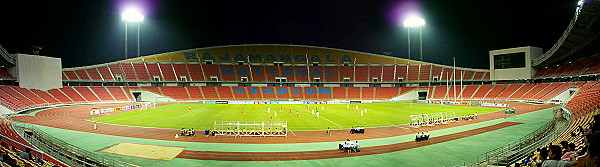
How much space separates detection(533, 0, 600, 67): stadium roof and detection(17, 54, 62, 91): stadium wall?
6609 centimetres

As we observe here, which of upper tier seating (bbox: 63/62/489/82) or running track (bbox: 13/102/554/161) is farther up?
upper tier seating (bbox: 63/62/489/82)

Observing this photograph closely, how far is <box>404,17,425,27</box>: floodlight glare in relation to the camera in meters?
67.1

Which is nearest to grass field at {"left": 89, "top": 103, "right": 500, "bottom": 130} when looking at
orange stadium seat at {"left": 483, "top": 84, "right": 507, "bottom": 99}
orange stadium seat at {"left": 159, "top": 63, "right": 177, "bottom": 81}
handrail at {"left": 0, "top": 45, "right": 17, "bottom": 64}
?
handrail at {"left": 0, "top": 45, "right": 17, "bottom": 64}

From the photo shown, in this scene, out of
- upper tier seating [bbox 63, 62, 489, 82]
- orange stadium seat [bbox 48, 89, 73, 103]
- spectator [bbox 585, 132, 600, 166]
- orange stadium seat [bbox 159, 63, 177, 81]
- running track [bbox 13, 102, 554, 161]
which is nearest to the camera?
spectator [bbox 585, 132, 600, 166]

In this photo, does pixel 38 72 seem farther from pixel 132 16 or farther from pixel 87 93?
pixel 132 16

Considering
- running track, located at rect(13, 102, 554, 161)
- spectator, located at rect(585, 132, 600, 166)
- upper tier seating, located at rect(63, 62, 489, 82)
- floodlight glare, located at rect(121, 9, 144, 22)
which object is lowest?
running track, located at rect(13, 102, 554, 161)

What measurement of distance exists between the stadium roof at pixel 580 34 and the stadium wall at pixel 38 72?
2602 inches

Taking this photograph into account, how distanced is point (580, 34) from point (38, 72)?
7392 centimetres

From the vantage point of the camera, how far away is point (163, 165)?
1295cm

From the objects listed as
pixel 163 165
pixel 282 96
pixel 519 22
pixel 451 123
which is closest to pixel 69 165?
pixel 163 165

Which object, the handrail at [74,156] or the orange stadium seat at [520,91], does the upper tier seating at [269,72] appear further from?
the handrail at [74,156]

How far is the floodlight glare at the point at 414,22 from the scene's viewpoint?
2643 inches

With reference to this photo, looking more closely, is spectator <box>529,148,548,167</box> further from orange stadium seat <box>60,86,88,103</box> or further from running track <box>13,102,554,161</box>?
orange stadium seat <box>60,86,88,103</box>

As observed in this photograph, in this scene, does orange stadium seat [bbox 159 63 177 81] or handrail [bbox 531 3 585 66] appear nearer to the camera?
handrail [bbox 531 3 585 66]
